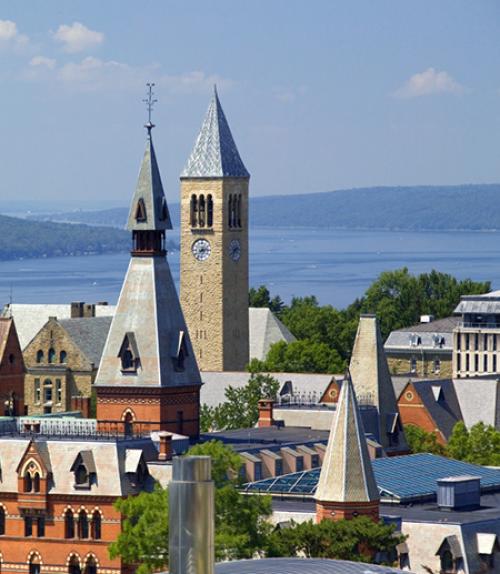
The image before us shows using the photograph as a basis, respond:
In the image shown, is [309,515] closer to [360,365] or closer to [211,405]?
[360,365]

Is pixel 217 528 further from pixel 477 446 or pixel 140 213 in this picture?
pixel 477 446

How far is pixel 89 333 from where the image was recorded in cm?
13338

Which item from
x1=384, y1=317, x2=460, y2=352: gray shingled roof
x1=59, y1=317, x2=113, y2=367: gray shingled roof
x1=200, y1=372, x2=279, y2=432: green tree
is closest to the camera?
x1=200, y1=372, x2=279, y2=432: green tree

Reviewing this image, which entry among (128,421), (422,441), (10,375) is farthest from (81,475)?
(422,441)

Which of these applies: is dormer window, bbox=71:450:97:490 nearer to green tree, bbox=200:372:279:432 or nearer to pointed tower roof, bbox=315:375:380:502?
pointed tower roof, bbox=315:375:380:502

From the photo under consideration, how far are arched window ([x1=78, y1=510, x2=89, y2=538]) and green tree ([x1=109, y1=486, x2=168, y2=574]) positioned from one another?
206 inches

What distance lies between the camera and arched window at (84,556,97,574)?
7419cm

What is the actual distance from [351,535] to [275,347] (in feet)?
236

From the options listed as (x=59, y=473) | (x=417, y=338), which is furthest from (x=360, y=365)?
(x=417, y=338)

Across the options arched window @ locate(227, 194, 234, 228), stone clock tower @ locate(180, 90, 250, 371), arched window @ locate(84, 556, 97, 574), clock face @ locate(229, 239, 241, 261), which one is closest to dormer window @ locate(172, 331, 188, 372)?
arched window @ locate(84, 556, 97, 574)

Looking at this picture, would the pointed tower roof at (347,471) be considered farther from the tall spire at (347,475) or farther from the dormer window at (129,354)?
the dormer window at (129,354)

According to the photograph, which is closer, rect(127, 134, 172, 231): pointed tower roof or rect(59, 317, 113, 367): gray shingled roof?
rect(127, 134, 172, 231): pointed tower roof

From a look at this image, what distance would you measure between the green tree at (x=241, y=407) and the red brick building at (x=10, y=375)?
34.1 feet

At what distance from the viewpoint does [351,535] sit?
65.0 meters
